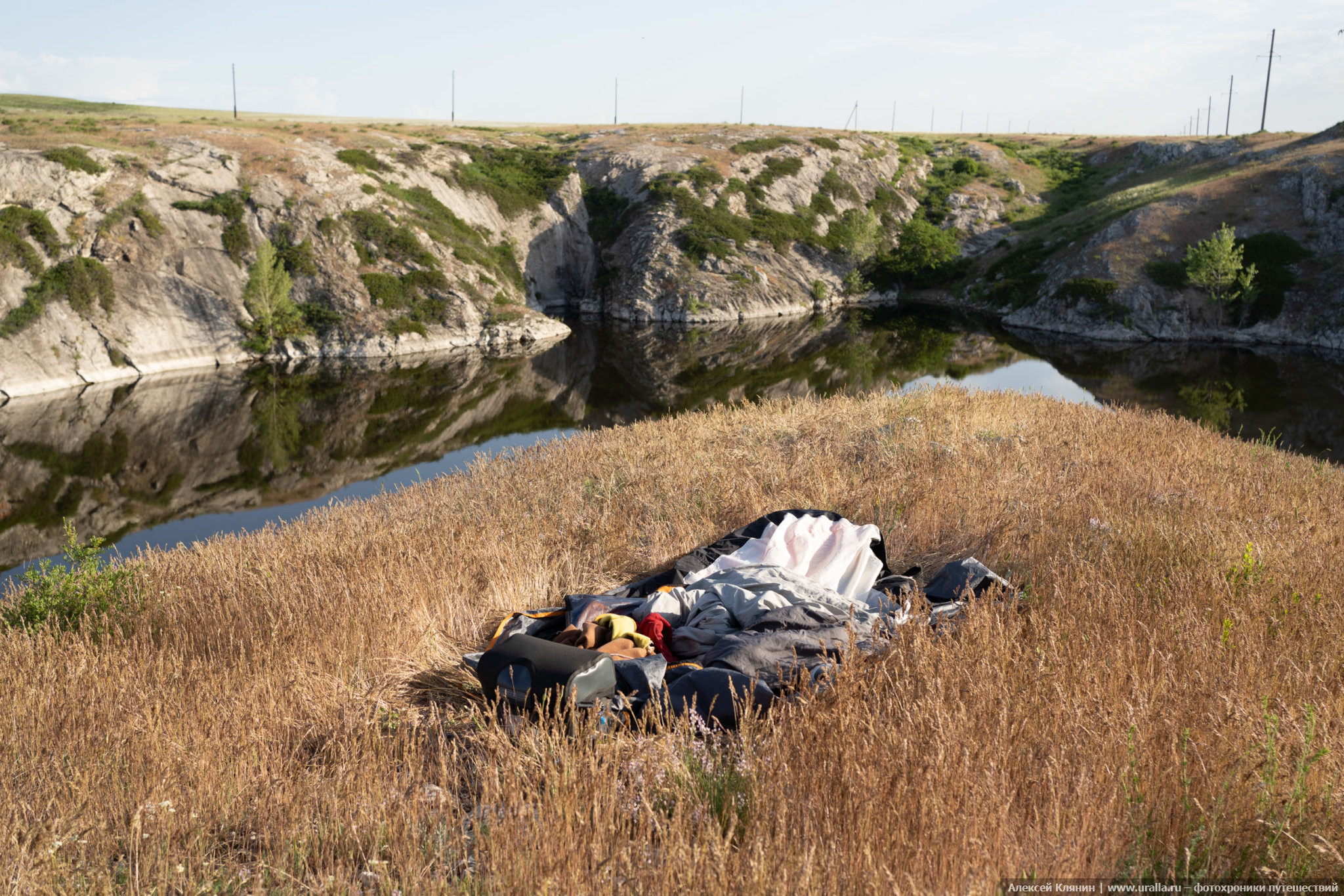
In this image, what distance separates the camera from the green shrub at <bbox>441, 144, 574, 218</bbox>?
47625 mm

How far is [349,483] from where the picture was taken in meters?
17.2

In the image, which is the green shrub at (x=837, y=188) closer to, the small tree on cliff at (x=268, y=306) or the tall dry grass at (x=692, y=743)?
the small tree on cliff at (x=268, y=306)

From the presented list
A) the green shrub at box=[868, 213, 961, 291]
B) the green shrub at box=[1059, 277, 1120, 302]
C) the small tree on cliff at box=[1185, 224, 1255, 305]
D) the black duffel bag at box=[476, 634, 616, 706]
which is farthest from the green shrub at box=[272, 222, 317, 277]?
the small tree on cliff at box=[1185, 224, 1255, 305]

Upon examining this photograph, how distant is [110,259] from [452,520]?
98.1 ft

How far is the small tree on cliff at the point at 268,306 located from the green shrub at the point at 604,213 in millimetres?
22504

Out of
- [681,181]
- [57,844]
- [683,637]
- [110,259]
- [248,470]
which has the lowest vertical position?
[248,470]

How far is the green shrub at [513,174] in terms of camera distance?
156ft

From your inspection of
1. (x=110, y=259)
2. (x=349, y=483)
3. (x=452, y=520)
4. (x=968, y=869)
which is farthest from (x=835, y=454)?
(x=110, y=259)

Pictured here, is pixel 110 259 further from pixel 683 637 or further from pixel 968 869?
pixel 968 869

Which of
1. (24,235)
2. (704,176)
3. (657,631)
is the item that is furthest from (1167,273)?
(24,235)

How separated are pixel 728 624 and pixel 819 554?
1241 millimetres

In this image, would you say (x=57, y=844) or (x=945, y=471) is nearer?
(x=57, y=844)

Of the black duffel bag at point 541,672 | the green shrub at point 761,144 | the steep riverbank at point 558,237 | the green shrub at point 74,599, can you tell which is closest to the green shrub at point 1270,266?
the steep riverbank at point 558,237

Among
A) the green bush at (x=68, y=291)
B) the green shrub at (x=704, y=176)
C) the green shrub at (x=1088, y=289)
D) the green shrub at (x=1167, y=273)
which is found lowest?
the green bush at (x=68, y=291)
